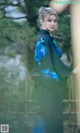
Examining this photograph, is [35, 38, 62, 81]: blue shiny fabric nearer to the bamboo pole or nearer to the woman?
the woman

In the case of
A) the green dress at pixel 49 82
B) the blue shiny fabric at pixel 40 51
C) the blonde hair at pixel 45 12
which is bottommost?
the green dress at pixel 49 82

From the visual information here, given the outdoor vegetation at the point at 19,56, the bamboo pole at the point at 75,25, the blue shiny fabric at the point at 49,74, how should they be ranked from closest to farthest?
the blue shiny fabric at the point at 49,74 < the bamboo pole at the point at 75,25 < the outdoor vegetation at the point at 19,56

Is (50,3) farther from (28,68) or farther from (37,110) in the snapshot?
(37,110)

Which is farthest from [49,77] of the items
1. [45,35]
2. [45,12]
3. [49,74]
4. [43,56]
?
[45,12]

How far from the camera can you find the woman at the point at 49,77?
10.8 feet

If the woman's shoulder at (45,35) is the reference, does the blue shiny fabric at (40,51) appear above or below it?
below

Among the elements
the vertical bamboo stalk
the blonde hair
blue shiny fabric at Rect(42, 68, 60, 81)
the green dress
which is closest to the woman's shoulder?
the green dress

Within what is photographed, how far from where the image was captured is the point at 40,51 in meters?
3.35

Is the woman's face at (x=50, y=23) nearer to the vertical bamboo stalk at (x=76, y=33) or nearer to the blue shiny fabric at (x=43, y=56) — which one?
the blue shiny fabric at (x=43, y=56)

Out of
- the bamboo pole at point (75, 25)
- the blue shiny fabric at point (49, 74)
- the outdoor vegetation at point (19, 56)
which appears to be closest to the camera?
the blue shiny fabric at point (49, 74)

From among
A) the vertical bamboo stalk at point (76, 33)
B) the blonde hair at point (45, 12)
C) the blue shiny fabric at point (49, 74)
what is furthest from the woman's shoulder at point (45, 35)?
the vertical bamboo stalk at point (76, 33)

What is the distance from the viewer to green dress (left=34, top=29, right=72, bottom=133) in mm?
3293

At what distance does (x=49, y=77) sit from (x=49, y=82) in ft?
0.13

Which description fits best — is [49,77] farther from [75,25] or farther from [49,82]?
[75,25]
